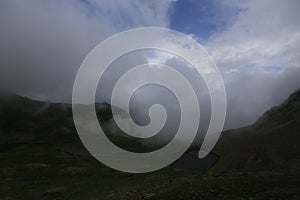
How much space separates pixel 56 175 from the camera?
335ft

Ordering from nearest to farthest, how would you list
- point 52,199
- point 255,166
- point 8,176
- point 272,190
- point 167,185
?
point 272,190, point 167,185, point 52,199, point 8,176, point 255,166

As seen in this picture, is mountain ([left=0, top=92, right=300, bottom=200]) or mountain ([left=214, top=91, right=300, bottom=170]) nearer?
mountain ([left=0, top=92, right=300, bottom=200])

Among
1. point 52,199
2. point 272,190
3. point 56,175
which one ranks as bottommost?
point 272,190

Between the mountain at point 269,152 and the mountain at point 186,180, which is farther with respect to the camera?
the mountain at point 269,152

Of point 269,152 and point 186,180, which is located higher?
point 269,152

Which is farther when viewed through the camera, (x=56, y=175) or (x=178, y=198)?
(x=56, y=175)

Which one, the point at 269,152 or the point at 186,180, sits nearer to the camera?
the point at 186,180

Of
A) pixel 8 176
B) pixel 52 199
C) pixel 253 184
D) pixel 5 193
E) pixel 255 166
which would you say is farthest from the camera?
pixel 255 166

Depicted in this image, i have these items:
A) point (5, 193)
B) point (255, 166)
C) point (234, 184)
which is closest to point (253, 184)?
point (234, 184)

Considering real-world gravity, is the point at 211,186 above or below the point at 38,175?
below

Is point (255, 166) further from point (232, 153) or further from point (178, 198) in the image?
point (178, 198)

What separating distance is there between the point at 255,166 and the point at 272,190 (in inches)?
4318

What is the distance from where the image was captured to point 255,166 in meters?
146

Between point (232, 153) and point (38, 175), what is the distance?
10800 centimetres
